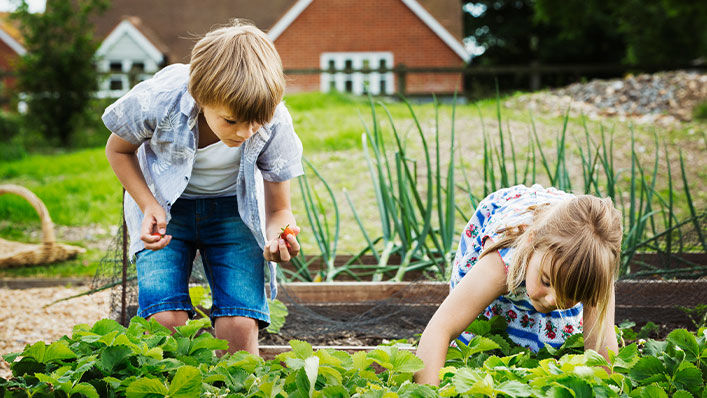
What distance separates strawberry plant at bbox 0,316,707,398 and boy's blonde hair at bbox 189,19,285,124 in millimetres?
535

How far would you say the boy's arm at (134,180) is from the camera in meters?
1.75

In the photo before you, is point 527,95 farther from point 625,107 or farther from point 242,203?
point 242,203

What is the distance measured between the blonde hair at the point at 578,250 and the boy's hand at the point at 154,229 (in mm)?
823

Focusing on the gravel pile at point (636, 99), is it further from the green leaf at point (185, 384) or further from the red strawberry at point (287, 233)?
the green leaf at point (185, 384)

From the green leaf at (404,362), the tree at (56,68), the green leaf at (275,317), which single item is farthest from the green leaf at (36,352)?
the tree at (56,68)

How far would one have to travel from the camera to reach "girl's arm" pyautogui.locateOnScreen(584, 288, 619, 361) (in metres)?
1.56

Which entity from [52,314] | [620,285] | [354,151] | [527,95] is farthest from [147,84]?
[527,95]

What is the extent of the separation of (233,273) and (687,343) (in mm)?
1121

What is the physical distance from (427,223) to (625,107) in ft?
26.4

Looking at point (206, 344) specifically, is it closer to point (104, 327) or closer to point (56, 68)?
point (104, 327)

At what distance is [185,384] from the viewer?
1151mm

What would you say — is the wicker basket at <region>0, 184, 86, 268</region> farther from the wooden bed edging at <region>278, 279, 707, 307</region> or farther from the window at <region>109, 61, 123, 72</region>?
the window at <region>109, 61, 123, 72</region>

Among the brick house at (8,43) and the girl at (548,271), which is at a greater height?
the brick house at (8,43)

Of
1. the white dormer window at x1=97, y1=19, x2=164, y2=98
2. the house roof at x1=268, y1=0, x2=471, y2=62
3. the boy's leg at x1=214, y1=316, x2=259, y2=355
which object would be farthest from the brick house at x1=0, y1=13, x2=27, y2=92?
the boy's leg at x1=214, y1=316, x2=259, y2=355
